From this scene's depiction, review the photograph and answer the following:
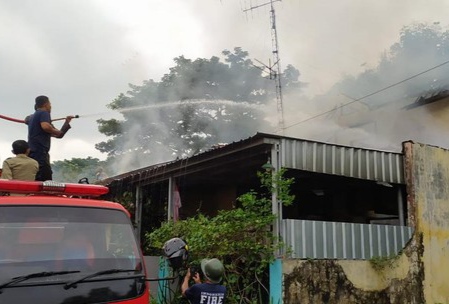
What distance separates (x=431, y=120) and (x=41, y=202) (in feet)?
46.6

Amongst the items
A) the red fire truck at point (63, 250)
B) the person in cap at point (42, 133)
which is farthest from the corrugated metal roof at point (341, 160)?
the red fire truck at point (63, 250)

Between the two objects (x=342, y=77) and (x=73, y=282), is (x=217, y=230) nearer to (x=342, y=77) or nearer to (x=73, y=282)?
(x=73, y=282)

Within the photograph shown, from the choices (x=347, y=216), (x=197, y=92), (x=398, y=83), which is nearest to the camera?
(x=347, y=216)

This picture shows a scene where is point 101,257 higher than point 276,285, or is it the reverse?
point 101,257

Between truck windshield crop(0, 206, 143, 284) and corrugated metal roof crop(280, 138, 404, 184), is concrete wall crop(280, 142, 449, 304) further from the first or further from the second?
truck windshield crop(0, 206, 143, 284)

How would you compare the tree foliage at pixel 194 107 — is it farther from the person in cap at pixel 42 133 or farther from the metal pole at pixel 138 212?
the person in cap at pixel 42 133

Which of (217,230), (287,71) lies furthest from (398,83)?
(217,230)

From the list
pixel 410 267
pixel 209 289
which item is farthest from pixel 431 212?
pixel 209 289

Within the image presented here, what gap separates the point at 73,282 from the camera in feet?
11.2

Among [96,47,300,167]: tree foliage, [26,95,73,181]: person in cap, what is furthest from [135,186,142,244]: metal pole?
[96,47,300,167]: tree foliage

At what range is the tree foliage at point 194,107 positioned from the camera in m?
25.0

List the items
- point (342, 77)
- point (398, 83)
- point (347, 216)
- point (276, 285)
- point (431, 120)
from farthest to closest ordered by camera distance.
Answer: point (342, 77)
point (398, 83)
point (431, 120)
point (347, 216)
point (276, 285)

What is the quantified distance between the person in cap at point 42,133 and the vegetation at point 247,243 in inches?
102

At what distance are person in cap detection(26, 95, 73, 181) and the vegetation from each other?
259 cm
